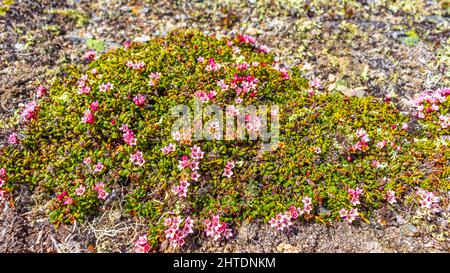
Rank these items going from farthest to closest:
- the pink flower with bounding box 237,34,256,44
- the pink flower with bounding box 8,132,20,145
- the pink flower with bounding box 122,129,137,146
Answer: the pink flower with bounding box 237,34,256,44, the pink flower with bounding box 8,132,20,145, the pink flower with bounding box 122,129,137,146

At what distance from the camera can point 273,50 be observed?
8266mm

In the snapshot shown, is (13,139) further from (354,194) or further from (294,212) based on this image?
(354,194)

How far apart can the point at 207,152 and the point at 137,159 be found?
1130 millimetres

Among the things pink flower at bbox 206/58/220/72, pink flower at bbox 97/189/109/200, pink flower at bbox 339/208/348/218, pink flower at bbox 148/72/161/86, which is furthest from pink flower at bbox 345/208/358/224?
pink flower at bbox 148/72/161/86

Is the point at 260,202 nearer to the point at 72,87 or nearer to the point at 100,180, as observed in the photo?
the point at 100,180

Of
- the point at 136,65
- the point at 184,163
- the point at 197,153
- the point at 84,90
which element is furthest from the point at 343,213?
the point at 84,90

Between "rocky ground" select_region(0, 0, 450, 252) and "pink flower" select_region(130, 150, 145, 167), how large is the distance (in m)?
0.72

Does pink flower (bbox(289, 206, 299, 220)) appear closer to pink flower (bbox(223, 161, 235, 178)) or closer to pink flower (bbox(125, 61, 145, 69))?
pink flower (bbox(223, 161, 235, 178))

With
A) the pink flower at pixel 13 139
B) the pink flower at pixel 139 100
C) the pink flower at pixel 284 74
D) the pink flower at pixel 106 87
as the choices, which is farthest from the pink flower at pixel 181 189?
the pink flower at pixel 284 74

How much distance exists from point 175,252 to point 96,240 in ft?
4.00

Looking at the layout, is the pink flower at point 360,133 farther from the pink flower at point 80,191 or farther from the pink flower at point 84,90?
the pink flower at point 84,90

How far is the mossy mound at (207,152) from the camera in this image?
18.1 ft

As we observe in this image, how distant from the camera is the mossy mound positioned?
5508 mm

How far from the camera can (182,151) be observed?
18.9ft
